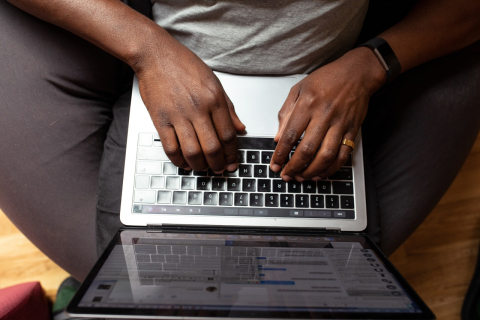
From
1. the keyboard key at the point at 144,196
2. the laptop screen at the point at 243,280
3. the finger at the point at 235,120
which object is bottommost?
the laptop screen at the point at 243,280

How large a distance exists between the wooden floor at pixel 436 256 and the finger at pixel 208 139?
26.6 inches

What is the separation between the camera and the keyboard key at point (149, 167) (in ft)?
1.84

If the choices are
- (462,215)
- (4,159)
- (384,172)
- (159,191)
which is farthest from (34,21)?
(462,215)

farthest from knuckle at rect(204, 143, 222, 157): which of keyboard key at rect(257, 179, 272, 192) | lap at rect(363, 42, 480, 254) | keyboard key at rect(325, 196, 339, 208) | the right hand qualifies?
lap at rect(363, 42, 480, 254)

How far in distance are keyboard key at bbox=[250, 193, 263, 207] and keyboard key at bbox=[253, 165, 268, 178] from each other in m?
0.03

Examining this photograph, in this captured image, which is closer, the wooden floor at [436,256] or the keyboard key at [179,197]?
the keyboard key at [179,197]

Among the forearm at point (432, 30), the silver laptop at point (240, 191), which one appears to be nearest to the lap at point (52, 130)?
the silver laptop at point (240, 191)

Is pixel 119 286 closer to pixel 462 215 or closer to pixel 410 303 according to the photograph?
pixel 410 303

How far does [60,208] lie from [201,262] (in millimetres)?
333

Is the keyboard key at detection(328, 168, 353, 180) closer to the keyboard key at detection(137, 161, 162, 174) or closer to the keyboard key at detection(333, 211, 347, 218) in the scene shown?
the keyboard key at detection(333, 211, 347, 218)

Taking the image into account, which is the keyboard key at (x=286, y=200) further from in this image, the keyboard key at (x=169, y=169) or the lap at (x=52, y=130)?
the lap at (x=52, y=130)

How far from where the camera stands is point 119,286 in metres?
0.44

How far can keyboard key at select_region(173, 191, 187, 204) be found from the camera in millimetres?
553

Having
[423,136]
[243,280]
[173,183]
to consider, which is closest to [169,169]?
[173,183]
